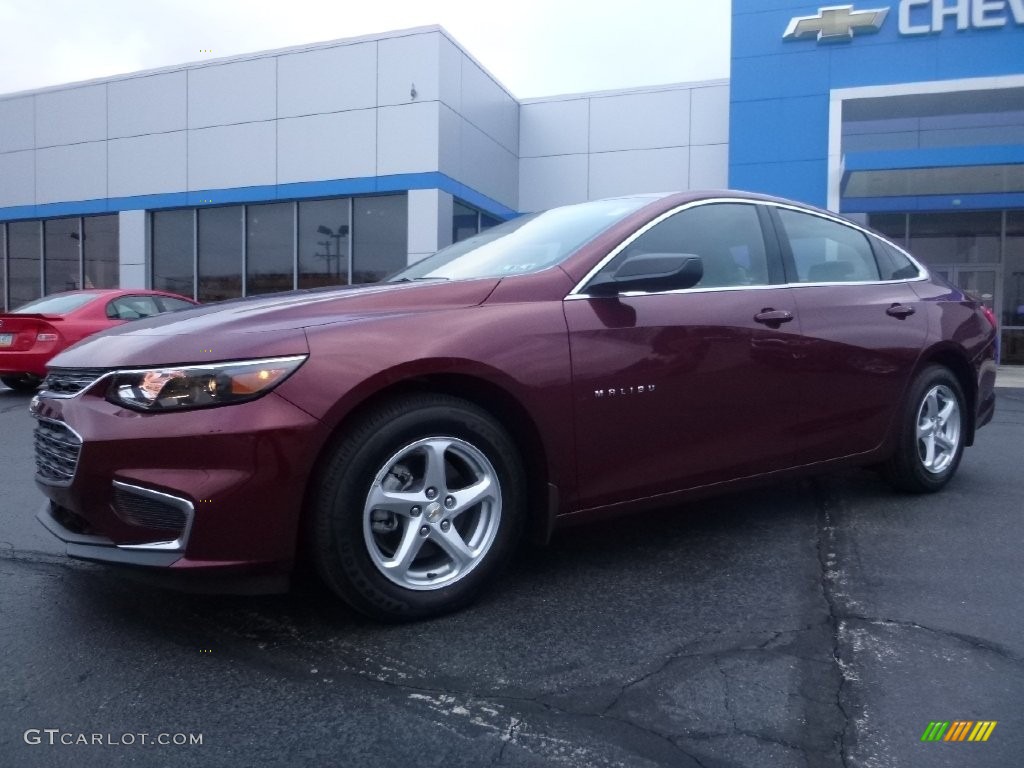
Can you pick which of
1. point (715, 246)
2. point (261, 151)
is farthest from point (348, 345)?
point (261, 151)

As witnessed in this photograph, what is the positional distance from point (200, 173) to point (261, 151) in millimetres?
1568

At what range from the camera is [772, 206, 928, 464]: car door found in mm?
3783

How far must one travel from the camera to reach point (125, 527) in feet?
8.03

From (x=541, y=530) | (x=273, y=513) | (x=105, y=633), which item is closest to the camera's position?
(x=273, y=513)

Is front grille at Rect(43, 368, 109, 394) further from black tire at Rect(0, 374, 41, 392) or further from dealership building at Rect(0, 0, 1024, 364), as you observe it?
dealership building at Rect(0, 0, 1024, 364)

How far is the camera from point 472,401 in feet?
9.46

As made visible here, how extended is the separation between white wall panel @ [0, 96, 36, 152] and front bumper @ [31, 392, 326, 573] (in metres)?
20.8

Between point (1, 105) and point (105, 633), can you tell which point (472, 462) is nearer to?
point (105, 633)

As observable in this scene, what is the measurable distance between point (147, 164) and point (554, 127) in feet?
29.0

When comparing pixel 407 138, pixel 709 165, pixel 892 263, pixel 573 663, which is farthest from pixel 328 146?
pixel 573 663

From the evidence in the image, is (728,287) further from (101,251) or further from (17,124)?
(17,124)

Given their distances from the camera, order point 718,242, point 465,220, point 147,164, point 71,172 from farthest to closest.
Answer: point 71,172 < point 147,164 < point 465,220 < point 718,242

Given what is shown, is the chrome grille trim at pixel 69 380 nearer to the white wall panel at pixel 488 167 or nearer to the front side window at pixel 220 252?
the white wall panel at pixel 488 167

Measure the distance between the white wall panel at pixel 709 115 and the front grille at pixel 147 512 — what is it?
17440 millimetres
